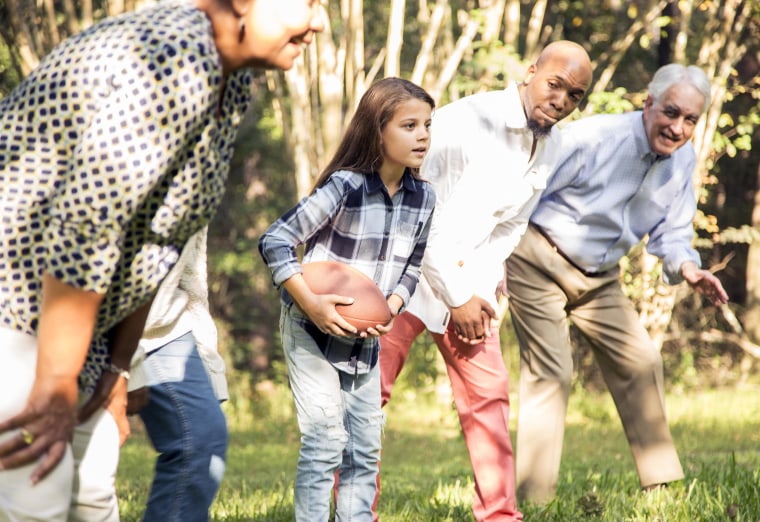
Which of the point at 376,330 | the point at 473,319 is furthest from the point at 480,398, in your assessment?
the point at 376,330

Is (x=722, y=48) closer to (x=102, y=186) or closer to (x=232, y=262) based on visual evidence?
(x=232, y=262)

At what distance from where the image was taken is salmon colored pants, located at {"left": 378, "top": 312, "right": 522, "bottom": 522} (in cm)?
493

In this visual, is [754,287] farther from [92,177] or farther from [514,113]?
[92,177]

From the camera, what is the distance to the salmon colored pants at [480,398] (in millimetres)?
4934

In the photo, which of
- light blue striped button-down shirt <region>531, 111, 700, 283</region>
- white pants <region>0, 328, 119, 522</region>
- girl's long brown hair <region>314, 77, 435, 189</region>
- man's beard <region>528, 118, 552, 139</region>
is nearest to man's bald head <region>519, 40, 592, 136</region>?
man's beard <region>528, 118, 552, 139</region>

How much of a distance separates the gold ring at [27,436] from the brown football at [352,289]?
1.81 meters

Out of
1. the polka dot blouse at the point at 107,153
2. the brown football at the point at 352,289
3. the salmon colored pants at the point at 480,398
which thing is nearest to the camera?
the polka dot blouse at the point at 107,153

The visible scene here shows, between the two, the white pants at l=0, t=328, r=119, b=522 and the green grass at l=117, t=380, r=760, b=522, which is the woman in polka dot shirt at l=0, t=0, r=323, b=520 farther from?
the green grass at l=117, t=380, r=760, b=522

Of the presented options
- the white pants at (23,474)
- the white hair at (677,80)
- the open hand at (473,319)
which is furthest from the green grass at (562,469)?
the white pants at (23,474)

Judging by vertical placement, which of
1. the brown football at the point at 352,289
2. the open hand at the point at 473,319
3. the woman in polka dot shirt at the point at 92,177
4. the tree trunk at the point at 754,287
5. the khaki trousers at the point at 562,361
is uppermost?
the woman in polka dot shirt at the point at 92,177

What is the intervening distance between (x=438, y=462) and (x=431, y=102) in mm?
5440

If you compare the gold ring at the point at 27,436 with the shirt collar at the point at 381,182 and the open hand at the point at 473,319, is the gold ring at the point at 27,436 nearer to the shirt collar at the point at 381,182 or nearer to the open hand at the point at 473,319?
the shirt collar at the point at 381,182

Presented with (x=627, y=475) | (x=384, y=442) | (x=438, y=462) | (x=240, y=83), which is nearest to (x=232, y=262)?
(x=384, y=442)

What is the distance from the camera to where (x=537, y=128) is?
201 inches
